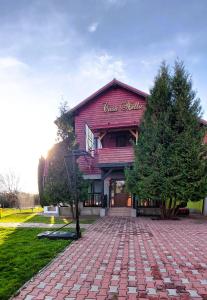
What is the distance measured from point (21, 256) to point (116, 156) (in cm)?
1036

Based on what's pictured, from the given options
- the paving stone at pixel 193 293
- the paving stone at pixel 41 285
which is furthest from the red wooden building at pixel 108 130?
the paving stone at pixel 193 293

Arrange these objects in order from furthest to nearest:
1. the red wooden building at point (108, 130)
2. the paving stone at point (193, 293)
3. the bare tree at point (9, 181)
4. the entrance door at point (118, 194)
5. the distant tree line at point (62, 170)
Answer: the bare tree at point (9, 181), the entrance door at point (118, 194), the red wooden building at point (108, 130), the distant tree line at point (62, 170), the paving stone at point (193, 293)

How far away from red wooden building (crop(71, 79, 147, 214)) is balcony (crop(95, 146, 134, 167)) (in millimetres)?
1123

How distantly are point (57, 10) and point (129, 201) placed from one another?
13.8 meters

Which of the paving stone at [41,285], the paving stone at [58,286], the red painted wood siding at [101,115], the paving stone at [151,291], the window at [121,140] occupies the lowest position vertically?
the paving stone at [41,285]

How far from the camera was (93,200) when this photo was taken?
1805 cm

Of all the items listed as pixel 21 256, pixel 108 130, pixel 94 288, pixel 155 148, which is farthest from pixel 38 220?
pixel 94 288

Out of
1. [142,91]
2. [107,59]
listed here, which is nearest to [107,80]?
[142,91]

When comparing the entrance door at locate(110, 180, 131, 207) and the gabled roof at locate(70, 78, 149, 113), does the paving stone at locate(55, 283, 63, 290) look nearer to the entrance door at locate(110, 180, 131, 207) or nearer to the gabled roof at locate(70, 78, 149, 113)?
the entrance door at locate(110, 180, 131, 207)

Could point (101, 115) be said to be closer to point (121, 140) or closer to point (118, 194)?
point (121, 140)

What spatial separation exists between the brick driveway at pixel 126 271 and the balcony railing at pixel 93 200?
908 centimetres

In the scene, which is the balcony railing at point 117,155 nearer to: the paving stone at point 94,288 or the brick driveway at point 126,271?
the brick driveway at point 126,271

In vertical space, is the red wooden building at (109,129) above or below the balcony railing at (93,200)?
above

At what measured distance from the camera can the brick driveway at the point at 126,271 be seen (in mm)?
4320
